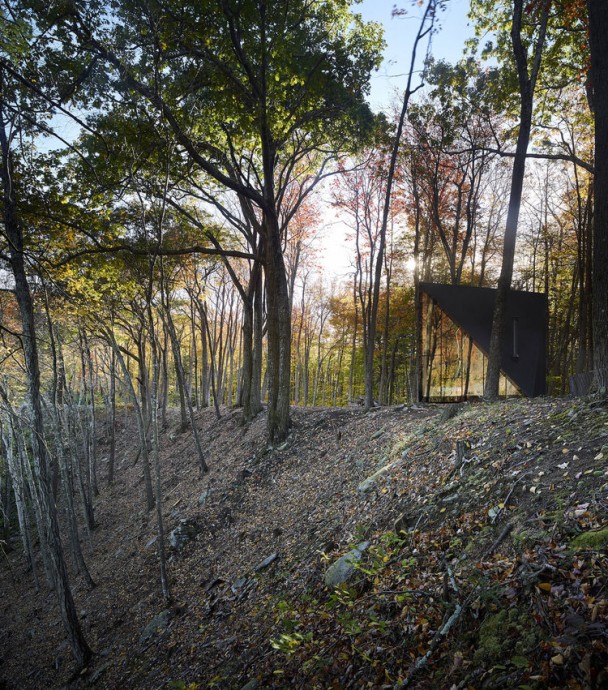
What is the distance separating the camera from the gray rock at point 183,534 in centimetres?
885

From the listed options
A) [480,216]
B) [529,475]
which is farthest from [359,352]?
[529,475]

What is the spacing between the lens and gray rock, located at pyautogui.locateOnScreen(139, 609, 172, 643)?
652 centimetres

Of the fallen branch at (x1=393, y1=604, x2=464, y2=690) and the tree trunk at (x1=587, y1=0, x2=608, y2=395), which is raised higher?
the tree trunk at (x1=587, y1=0, x2=608, y2=395)

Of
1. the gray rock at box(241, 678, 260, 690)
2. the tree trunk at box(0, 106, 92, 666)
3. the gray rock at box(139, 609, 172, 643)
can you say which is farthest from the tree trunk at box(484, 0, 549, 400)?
the tree trunk at box(0, 106, 92, 666)

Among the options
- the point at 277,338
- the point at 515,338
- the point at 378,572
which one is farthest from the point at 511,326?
the point at 378,572

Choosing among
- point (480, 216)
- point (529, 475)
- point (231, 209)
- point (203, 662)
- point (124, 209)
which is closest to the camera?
point (529, 475)

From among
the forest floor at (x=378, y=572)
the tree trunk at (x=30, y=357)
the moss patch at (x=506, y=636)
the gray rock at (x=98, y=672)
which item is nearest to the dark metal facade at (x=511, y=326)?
the forest floor at (x=378, y=572)

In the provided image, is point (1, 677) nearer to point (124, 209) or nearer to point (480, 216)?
point (124, 209)

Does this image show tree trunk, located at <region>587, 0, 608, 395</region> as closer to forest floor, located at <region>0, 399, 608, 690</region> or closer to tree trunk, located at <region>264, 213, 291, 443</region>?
forest floor, located at <region>0, 399, 608, 690</region>

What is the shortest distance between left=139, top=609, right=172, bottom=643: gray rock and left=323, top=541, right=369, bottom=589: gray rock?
3.54 m

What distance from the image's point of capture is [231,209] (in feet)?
47.7

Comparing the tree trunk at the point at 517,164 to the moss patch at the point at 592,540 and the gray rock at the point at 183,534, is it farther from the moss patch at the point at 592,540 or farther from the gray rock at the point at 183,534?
the gray rock at the point at 183,534

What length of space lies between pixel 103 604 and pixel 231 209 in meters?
12.3

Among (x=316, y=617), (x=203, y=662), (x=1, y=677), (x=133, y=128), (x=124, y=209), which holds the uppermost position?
(x=133, y=128)
